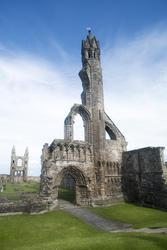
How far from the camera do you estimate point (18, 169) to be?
5328cm

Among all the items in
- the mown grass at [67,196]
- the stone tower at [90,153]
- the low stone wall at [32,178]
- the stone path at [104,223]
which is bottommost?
the low stone wall at [32,178]

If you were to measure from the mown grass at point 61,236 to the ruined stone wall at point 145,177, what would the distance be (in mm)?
8854

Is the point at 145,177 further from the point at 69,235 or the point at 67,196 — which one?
the point at 69,235

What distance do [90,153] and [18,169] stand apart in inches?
1650

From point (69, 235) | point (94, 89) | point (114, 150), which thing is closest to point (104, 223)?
point (69, 235)

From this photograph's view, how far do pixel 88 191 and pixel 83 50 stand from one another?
715 inches

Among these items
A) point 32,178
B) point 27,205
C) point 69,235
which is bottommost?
point 32,178

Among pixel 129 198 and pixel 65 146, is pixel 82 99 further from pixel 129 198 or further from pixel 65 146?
pixel 129 198

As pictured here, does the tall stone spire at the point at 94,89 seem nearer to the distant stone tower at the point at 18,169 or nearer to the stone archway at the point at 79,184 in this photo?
the stone archway at the point at 79,184

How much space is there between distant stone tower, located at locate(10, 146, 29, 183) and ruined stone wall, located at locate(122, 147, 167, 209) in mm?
40172

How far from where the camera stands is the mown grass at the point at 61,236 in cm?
597

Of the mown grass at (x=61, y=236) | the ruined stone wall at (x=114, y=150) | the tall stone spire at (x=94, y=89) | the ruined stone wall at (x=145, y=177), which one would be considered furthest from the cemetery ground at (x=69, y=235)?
the tall stone spire at (x=94, y=89)

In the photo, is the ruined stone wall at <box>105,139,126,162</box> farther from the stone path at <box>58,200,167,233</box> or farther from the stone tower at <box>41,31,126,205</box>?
the stone path at <box>58,200,167,233</box>

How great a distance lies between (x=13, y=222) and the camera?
11.0m
